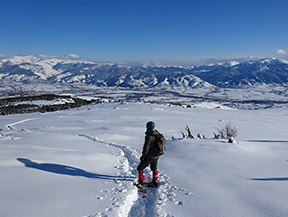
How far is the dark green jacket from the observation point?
5102 mm

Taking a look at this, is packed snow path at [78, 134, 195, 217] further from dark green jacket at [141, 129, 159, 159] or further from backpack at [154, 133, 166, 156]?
backpack at [154, 133, 166, 156]

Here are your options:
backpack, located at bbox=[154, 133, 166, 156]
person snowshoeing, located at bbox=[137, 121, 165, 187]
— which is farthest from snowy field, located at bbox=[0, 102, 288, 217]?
backpack, located at bbox=[154, 133, 166, 156]

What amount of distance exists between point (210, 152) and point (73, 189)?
5.74 m

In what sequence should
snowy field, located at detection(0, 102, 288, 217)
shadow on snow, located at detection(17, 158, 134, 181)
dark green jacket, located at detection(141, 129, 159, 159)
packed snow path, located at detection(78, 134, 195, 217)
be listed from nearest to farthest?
snowy field, located at detection(0, 102, 288, 217), packed snow path, located at detection(78, 134, 195, 217), dark green jacket, located at detection(141, 129, 159, 159), shadow on snow, located at detection(17, 158, 134, 181)

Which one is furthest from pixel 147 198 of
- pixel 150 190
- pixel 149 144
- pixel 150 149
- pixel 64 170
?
pixel 64 170

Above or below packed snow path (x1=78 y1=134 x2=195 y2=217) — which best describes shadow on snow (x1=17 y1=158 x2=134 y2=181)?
above

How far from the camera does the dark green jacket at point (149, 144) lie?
5.10m

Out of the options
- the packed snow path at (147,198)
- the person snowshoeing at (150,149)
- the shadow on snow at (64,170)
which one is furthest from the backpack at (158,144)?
the shadow on snow at (64,170)

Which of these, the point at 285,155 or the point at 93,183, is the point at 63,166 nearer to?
the point at 93,183

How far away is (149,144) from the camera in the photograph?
5.12 meters

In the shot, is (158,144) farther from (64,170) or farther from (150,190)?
(64,170)

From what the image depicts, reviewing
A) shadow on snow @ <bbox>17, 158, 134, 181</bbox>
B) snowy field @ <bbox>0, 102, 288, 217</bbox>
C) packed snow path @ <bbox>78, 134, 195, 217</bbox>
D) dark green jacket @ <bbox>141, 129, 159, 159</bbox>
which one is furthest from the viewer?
shadow on snow @ <bbox>17, 158, 134, 181</bbox>

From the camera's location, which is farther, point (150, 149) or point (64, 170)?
point (64, 170)

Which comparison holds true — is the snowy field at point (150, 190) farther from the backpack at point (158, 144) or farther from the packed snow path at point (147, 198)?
the backpack at point (158, 144)
